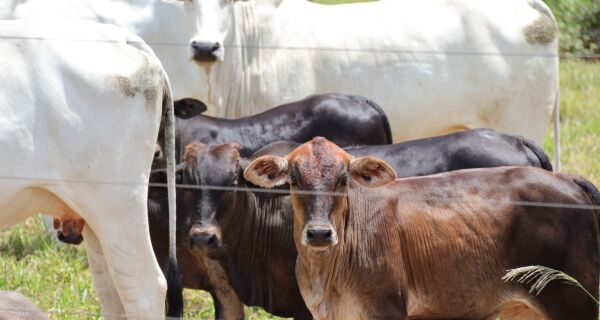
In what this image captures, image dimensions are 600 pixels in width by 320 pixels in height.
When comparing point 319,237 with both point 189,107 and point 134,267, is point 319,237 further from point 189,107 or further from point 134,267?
point 189,107

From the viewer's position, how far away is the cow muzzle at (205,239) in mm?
6191

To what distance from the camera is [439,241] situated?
5809 millimetres

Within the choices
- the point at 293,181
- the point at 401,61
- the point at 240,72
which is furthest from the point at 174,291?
the point at 401,61

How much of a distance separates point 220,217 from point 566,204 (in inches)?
66.8

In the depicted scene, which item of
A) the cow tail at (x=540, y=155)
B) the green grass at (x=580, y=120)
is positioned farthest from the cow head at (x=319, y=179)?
the green grass at (x=580, y=120)

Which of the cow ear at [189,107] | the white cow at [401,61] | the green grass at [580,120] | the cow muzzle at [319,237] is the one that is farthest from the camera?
the green grass at [580,120]

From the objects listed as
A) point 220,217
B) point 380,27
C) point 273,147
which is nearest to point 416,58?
point 380,27

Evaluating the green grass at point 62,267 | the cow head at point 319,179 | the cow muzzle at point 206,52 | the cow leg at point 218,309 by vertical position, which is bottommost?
the green grass at point 62,267

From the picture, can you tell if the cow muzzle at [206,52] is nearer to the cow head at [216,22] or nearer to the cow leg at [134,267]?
the cow head at [216,22]

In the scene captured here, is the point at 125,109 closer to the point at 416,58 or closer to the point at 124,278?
the point at 124,278

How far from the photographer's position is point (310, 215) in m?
5.47

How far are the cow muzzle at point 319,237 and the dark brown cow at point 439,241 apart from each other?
18 cm

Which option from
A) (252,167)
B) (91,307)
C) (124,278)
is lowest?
(91,307)

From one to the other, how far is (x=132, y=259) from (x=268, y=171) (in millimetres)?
706
